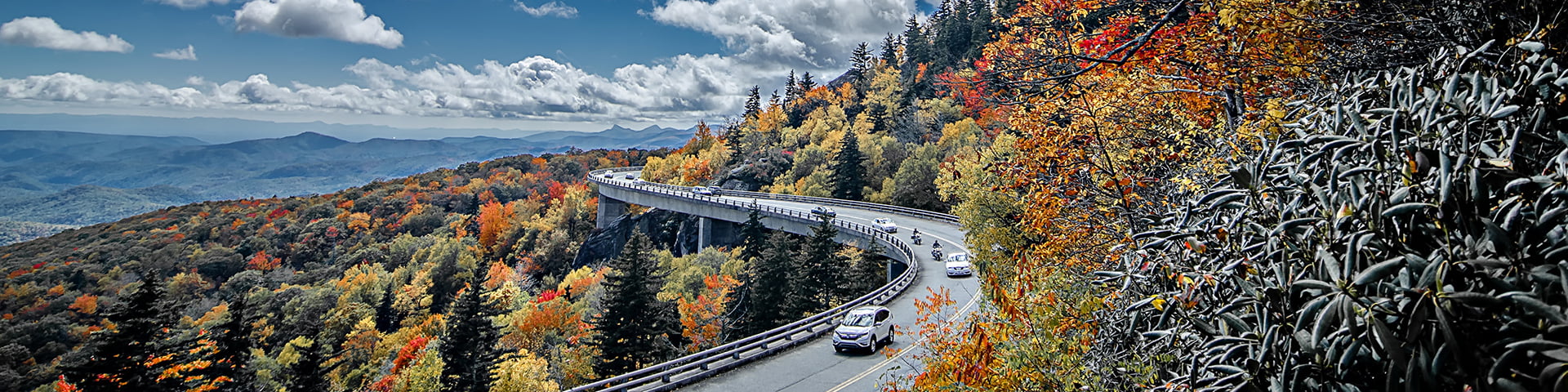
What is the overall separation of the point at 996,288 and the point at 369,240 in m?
104

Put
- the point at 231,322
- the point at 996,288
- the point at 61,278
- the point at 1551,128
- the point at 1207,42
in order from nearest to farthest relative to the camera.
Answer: the point at 1551,128, the point at 1207,42, the point at 996,288, the point at 231,322, the point at 61,278

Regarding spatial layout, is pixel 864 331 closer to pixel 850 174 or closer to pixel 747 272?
pixel 747 272

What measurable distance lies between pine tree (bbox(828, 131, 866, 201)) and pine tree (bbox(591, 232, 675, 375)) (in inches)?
1565

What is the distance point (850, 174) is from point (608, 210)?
32019 millimetres

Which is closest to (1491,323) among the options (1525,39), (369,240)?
(1525,39)

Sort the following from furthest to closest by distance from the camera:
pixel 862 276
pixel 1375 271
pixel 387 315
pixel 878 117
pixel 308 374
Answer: pixel 878 117, pixel 387 315, pixel 862 276, pixel 308 374, pixel 1375 271

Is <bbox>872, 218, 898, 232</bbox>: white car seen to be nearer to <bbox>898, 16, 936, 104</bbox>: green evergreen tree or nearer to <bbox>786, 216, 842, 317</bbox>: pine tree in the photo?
<bbox>786, 216, 842, 317</bbox>: pine tree

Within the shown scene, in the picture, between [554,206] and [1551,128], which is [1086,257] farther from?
[554,206]

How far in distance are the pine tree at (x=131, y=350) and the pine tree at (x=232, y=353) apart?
4244mm

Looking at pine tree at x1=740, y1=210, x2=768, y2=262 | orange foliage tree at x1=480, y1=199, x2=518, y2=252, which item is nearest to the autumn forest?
pine tree at x1=740, y1=210, x2=768, y2=262

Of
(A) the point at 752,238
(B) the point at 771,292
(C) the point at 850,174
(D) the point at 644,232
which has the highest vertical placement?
(C) the point at 850,174

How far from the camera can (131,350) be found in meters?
22.0

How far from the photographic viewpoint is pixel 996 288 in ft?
26.8

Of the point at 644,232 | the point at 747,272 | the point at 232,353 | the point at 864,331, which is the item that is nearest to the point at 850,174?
the point at 644,232
